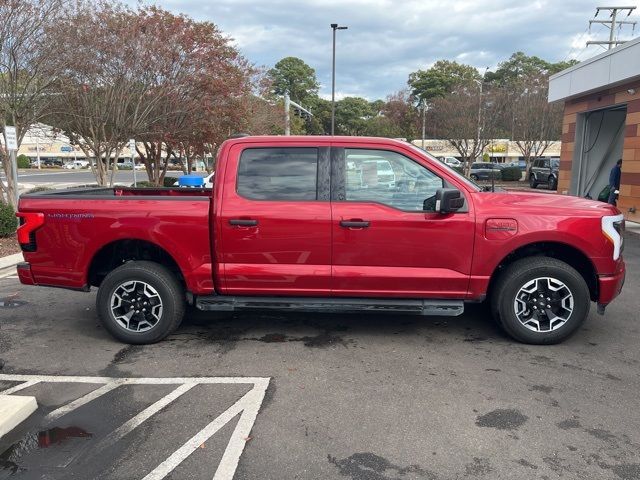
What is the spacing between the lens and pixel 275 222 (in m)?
4.68

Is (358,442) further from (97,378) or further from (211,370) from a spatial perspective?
(97,378)

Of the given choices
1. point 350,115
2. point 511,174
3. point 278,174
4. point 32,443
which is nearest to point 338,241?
point 278,174

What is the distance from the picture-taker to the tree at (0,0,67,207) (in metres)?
10.2

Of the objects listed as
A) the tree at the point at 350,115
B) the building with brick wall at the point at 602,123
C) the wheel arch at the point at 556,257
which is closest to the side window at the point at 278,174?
the wheel arch at the point at 556,257

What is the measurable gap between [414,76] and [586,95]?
5820cm

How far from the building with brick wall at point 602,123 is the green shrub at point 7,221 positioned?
1537 cm

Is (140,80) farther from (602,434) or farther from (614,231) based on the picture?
(602,434)

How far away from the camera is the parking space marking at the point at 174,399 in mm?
3037

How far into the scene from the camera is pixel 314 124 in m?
70.8

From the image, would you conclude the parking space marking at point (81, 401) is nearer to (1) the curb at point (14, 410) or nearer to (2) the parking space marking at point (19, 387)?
(1) the curb at point (14, 410)

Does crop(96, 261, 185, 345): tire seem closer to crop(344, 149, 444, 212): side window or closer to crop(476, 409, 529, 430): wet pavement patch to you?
crop(344, 149, 444, 212): side window

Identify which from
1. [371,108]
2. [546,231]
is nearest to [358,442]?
[546,231]

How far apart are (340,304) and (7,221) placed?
29.1 feet

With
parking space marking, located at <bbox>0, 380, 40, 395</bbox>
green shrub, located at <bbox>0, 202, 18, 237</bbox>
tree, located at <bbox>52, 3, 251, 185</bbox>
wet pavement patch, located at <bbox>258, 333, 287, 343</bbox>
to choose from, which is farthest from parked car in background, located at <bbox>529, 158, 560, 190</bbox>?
parking space marking, located at <bbox>0, 380, 40, 395</bbox>
